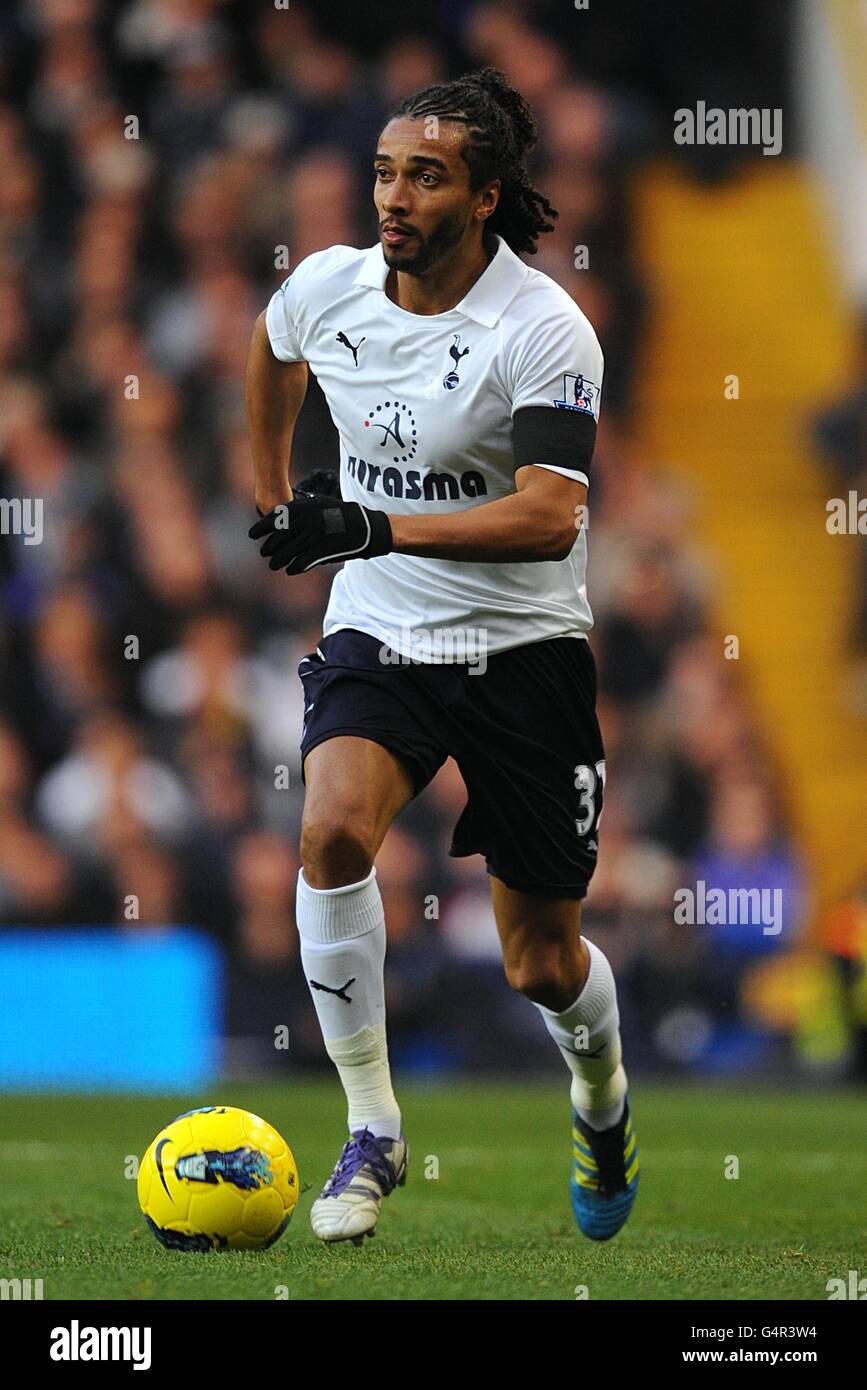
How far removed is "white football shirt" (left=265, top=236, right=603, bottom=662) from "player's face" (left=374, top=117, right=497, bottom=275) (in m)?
0.17

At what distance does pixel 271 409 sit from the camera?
202 inches

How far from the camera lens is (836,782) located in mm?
11383

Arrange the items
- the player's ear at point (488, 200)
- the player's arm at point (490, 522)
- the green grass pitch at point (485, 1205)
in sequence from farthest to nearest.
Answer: the player's ear at point (488, 200)
the player's arm at point (490, 522)
the green grass pitch at point (485, 1205)

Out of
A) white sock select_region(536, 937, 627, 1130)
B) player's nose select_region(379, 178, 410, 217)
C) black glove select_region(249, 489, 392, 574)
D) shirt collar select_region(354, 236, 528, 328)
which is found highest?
player's nose select_region(379, 178, 410, 217)

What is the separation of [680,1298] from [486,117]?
2.64 m

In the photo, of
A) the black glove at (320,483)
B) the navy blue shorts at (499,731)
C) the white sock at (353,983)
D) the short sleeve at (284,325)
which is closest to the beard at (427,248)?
the short sleeve at (284,325)

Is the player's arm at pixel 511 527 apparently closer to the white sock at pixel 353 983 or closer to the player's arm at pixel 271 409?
the white sock at pixel 353 983

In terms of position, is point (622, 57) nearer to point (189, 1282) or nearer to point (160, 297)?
point (160, 297)

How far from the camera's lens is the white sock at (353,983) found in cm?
447

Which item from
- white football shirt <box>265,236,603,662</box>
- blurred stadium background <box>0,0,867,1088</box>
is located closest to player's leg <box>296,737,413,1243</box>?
white football shirt <box>265,236,603,662</box>

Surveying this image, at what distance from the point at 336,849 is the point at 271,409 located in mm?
1308

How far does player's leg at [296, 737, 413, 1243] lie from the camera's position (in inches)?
171

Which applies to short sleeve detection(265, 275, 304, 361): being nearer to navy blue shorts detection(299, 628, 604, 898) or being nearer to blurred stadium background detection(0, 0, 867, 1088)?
→ navy blue shorts detection(299, 628, 604, 898)

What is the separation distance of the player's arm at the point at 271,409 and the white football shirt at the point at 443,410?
19cm
